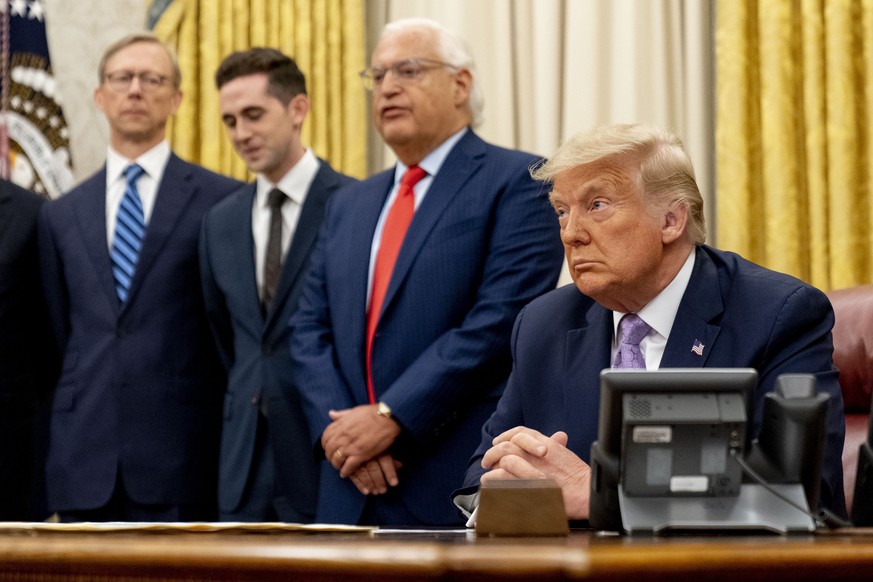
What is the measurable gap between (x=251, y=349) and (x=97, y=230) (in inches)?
26.4

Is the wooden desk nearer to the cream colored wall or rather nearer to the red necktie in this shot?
the red necktie

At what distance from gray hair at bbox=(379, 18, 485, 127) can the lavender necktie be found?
1.45m

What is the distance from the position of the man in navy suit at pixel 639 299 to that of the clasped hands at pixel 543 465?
0.24 meters

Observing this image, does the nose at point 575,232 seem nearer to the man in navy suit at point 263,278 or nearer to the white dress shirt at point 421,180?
the white dress shirt at point 421,180

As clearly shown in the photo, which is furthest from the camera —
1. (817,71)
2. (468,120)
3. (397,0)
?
(397,0)

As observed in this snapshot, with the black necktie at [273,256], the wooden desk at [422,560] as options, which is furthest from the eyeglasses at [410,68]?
the wooden desk at [422,560]

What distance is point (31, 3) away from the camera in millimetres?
5312

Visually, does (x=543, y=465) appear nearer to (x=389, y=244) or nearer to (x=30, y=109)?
(x=389, y=244)

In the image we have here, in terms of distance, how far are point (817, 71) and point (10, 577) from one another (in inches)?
134

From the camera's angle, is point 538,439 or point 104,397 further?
point 104,397

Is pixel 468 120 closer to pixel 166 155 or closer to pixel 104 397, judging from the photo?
pixel 166 155

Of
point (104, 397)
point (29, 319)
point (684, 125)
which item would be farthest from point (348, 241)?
point (684, 125)

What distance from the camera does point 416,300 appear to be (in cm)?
343

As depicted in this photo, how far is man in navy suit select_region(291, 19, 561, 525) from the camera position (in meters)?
3.31
